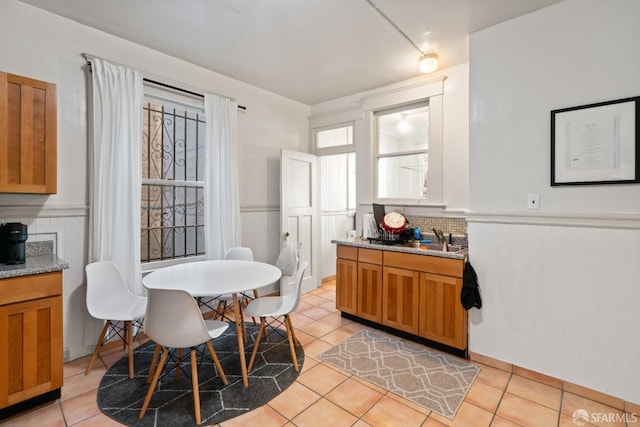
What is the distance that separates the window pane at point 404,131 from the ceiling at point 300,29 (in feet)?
1.50

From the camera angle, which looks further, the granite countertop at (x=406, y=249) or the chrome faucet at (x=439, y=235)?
the chrome faucet at (x=439, y=235)

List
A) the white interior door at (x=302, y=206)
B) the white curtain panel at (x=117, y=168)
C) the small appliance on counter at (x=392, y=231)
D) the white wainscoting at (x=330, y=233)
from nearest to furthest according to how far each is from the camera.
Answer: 1. the white curtain panel at (x=117, y=168)
2. the small appliance on counter at (x=392, y=231)
3. the white interior door at (x=302, y=206)
4. the white wainscoting at (x=330, y=233)

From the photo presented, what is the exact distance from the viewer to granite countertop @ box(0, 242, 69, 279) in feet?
5.88

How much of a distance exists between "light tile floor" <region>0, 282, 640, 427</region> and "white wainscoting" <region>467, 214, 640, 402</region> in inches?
7.4

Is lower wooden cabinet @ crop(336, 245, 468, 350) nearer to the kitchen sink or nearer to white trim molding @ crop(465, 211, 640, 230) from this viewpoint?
the kitchen sink

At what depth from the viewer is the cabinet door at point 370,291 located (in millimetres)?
3021

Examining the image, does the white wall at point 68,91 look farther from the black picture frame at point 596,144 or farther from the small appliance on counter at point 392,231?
the black picture frame at point 596,144

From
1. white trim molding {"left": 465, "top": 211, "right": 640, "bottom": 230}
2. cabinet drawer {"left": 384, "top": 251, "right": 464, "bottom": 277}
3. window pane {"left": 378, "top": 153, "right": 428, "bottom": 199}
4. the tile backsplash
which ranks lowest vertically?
cabinet drawer {"left": 384, "top": 251, "right": 464, "bottom": 277}

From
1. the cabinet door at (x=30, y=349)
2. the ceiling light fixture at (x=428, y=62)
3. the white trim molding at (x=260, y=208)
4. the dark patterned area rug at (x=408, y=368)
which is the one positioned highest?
the ceiling light fixture at (x=428, y=62)

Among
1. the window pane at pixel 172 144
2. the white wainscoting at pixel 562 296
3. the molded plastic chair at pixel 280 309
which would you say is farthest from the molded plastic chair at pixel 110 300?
the white wainscoting at pixel 562 296

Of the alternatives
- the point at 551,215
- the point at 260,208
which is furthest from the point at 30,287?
the point at 551,215

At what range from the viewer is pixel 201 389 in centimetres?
212

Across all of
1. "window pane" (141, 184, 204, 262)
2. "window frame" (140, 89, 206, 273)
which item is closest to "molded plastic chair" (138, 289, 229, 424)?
"window frame" (140, 89, 206, 273)

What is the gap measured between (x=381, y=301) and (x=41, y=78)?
3.40 m
